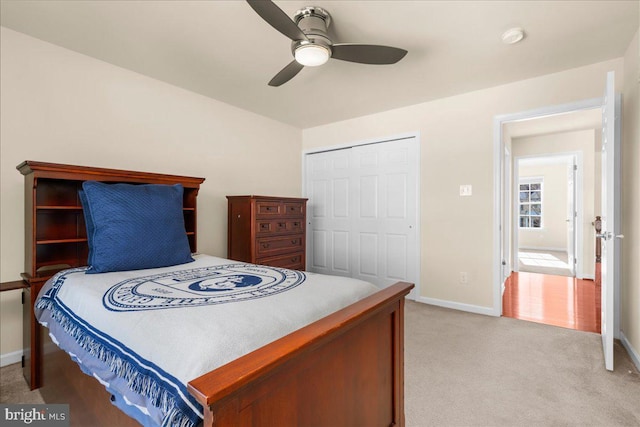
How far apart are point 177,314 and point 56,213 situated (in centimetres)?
195

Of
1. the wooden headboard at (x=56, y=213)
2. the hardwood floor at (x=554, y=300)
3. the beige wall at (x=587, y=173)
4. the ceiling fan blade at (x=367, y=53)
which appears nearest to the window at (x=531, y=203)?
the beige wall at (x=587, y=173)

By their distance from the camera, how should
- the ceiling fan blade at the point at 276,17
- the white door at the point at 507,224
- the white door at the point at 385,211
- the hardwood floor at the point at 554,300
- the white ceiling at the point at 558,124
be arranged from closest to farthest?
1. the ceiling fan blade at the point at 276,17
2. the hardwood floor at the point at 554,300
3. the white door at the point at 385,211
4. the white ceiling at the point at 558,124
5. the white door at the point at 507,224

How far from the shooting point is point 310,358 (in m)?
0.91

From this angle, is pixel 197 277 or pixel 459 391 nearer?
pixel 197 277

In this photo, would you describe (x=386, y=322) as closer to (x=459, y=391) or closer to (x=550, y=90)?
(x=459, y=391)

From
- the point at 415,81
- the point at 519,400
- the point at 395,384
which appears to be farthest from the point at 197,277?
the point at 415,81

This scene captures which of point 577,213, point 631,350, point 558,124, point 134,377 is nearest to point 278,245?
point 134,377

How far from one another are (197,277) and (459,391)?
1693mm

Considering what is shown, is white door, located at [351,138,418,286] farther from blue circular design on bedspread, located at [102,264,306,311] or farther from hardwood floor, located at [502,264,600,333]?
blue circular design on bedspread, located at [102,264,306,311]

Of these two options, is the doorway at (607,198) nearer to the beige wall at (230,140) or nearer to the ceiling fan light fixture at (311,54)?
the beige wall at (230,140)

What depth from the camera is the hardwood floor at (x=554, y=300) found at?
2.99m

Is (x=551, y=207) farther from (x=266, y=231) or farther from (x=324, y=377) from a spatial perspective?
(x=324, y=377)

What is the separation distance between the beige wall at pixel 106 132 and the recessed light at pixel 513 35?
2.86 metres

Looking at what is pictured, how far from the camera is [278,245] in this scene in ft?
11.8
